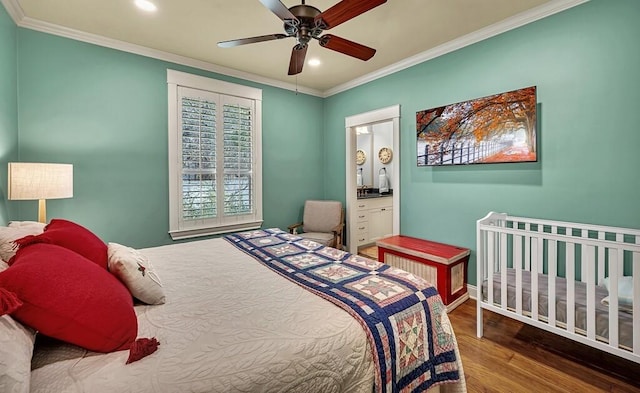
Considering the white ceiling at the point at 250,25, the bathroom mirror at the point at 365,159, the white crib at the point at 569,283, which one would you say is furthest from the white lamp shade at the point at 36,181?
the bathroom mirror at the point at 365,159

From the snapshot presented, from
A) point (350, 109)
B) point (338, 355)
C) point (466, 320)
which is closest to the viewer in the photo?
point (338, 355)

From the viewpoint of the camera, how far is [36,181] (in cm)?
206

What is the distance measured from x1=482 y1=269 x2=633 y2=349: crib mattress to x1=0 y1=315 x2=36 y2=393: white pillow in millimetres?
2610

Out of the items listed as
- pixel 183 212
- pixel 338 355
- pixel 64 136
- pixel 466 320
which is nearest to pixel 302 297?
pixel 338 355

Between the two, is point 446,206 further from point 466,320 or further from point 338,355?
point 338,355

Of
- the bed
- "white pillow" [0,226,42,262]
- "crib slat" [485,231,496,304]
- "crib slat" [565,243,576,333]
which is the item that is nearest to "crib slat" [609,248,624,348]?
"crib slat" [565,243,576,333]

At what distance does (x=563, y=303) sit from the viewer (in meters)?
1.81

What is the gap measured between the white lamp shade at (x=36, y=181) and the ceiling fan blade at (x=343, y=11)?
2.33 metres

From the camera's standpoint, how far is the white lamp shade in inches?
78.7

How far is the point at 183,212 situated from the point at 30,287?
2610 mm

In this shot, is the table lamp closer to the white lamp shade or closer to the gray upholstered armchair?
the white lamp shade

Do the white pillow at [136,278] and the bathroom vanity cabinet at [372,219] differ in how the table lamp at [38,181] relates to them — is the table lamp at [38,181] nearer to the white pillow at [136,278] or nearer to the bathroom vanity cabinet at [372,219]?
the white pillow at [136,278]

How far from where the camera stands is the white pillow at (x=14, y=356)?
65 centimetres

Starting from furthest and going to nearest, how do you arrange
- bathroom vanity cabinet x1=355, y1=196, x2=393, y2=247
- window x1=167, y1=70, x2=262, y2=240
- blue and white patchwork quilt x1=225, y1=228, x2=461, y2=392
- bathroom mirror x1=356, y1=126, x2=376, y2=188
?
bathroom mirror x1=356, y1=126, x2=376, y2=188 < bathroom vanity cabinet x1=355, y1=196, x2=393, y2=247 < window x1=167, y1=70, x2=262, y2=240 < blue and white patchwork quilt x1=225, y1=228, x2=461, y2=392
